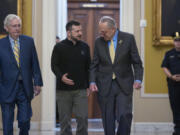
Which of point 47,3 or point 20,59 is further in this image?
point 47,3

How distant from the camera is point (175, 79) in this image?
577cm

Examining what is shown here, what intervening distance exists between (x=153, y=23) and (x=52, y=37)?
65.6 inches

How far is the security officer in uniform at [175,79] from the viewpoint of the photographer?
5.80m

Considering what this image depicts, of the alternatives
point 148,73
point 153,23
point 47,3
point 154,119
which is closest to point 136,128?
point 154,119

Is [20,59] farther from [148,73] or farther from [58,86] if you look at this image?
[148,73]

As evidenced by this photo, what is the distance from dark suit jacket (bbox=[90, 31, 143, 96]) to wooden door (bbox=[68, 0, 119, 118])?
403 centimetres

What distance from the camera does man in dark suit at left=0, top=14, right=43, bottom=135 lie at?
13.2ft

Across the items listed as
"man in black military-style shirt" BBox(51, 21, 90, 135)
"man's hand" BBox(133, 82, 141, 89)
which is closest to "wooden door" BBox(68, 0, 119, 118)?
"man in black military-style shirt" BBox(51, 21, 90, 135)

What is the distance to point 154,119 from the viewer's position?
6.41 meters

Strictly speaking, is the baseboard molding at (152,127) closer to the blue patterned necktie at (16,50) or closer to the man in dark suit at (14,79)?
the man in dark suit at (14,79)

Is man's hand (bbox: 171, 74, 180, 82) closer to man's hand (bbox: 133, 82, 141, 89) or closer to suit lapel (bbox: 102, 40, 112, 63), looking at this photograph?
man's hand (bbox: 133, 82, 141, 89)

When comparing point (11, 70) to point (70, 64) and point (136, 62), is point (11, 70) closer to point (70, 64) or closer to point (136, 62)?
point (70, 64)

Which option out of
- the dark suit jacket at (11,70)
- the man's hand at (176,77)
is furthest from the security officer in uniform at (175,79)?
the dark suit jacket at (11,70)

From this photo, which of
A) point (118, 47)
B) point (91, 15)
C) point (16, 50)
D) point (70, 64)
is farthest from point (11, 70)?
point (91, 15)
